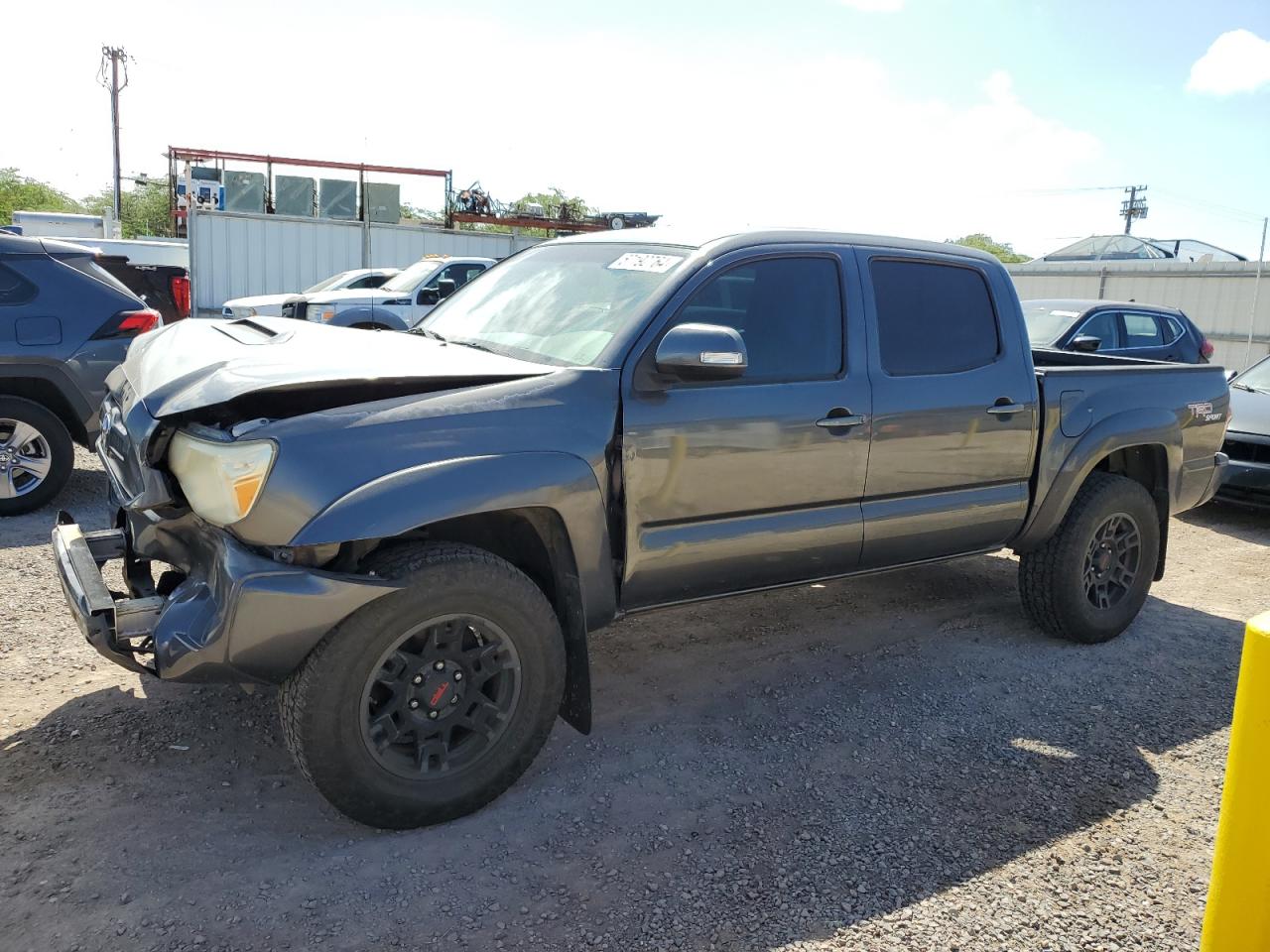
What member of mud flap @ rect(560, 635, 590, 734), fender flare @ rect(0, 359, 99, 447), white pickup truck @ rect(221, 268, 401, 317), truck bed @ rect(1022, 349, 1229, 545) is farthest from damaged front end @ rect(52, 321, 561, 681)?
white pickup truck @ rect(221, 268, 401, 317)

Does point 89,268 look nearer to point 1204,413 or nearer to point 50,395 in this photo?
point 50,395

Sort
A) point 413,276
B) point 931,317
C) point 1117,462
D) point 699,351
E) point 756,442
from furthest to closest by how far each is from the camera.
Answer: point 413,276
point 1117,462
point 931,317
point 756,442
point 699,351

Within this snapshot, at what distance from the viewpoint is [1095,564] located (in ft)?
16.2

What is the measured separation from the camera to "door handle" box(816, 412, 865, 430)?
3.77 metres

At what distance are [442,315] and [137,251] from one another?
19.6 metres

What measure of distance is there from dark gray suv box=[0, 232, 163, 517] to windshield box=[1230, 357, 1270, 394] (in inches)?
356

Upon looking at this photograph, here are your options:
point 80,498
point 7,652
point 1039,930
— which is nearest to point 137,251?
point 80,498

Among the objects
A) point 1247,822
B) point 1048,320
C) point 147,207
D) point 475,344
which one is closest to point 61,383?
point 475,344

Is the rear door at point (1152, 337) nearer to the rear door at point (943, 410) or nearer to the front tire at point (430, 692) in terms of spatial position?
the rear door at point (943, 410)

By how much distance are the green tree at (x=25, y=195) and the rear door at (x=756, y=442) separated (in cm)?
5580

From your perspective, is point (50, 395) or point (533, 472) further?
point (50, 395)

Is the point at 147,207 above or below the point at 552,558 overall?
above

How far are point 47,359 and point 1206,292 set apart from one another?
866 inches

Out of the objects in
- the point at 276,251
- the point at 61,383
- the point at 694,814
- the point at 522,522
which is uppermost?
the point at 276,251
